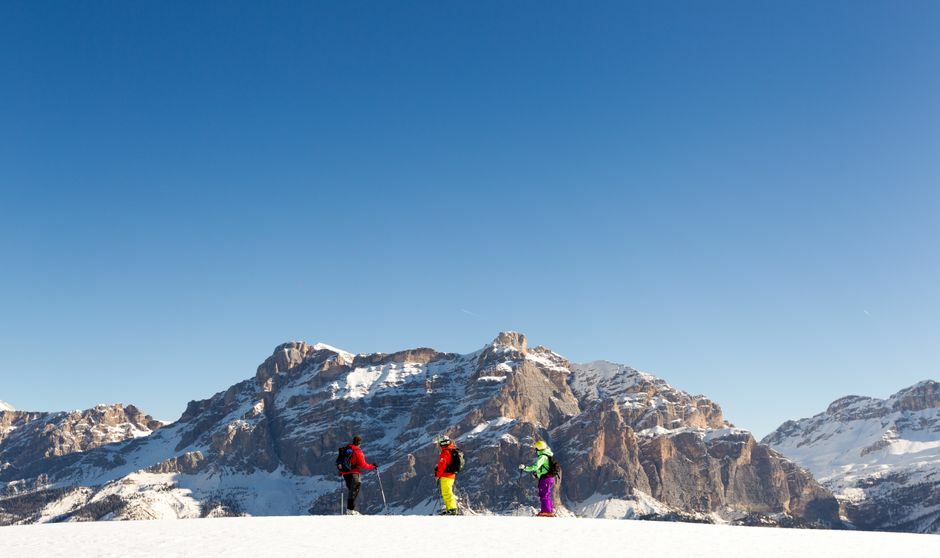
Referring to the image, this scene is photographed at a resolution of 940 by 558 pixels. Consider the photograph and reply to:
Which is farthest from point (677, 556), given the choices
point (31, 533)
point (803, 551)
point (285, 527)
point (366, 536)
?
point (31, 533)

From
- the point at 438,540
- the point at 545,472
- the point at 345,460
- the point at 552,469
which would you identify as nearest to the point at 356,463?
the point at 345,460

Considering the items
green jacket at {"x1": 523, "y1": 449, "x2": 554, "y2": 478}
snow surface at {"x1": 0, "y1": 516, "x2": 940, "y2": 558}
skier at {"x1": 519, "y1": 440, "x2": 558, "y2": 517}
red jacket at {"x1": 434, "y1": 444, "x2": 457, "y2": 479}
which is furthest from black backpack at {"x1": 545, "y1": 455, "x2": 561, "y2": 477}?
snow surface at {"x1": 0, "y1": 516, "x2": 940, "y2": 558}

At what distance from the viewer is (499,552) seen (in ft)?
60.8

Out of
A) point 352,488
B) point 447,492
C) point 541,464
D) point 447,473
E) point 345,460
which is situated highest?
point 345,460

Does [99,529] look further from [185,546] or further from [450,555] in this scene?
[450,555]

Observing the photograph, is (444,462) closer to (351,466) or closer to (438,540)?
(351,466)

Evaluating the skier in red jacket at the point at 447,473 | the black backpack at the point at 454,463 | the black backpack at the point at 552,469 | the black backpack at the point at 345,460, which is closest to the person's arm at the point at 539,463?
the black backpack at the point at 552,469

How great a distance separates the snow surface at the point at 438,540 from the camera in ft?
61.8

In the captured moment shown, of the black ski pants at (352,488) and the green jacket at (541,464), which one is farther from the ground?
the green jacket at (541,464)

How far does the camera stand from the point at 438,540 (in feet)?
66.4

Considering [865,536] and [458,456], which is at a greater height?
[458,456]

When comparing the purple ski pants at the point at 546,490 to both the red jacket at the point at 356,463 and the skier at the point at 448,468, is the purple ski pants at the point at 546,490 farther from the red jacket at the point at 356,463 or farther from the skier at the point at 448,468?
the red jacket at the point at 356,463

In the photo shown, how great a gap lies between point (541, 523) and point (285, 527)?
7.42 m

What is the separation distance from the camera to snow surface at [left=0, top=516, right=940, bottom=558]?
18844mm
